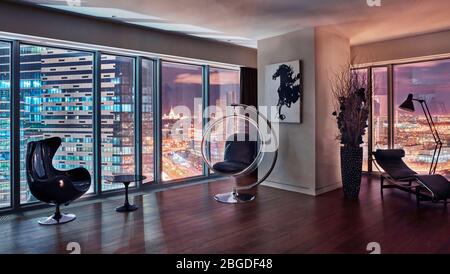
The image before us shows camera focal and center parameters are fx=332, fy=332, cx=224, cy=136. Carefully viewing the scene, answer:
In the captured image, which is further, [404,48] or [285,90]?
[404,48]

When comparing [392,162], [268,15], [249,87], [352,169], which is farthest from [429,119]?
[268,15]

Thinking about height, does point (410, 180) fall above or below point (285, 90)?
below

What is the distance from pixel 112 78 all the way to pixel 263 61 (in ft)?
8.55

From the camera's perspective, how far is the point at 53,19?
4.46m

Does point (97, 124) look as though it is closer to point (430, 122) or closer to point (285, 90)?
point (285, 90)

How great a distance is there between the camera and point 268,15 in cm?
459

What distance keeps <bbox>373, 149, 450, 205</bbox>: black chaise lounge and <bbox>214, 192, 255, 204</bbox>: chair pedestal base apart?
7.15 feet

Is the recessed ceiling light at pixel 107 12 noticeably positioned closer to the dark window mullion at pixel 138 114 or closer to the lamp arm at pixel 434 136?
the dark window mullion at pixel 138 114

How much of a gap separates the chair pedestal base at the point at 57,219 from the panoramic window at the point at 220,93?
3.32 metres

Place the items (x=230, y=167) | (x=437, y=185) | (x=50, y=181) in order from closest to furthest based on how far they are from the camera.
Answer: (x=50, y=181), (x=437, y=185), (x=230, y=167)

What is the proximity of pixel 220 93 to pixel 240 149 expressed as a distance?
201 centimetres

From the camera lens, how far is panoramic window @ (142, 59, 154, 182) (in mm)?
5871

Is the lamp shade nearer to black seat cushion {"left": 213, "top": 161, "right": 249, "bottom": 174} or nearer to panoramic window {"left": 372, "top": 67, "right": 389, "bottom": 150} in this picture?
panoramic window {"left": 372, "top": 67, "right": 389, "bottom": 150}
